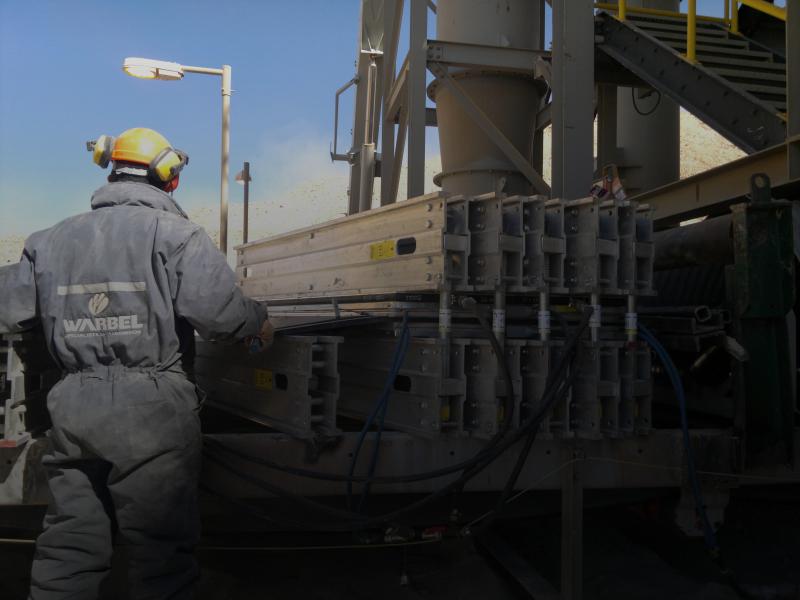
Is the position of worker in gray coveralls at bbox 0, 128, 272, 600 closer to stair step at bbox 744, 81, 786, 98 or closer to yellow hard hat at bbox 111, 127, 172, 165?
yellow hard hat at bbox 111, 127, 172, 165

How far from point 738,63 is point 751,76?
374mm

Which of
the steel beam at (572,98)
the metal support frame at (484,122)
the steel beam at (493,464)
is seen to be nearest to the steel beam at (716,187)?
the steel beam at (572,98)

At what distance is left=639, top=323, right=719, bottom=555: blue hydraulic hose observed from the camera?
136 inches

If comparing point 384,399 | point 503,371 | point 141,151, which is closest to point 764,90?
point 503,371

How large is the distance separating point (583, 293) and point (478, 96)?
4337 millimetres

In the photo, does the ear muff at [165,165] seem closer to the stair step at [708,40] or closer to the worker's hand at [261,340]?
the worker's hand at [261,340]

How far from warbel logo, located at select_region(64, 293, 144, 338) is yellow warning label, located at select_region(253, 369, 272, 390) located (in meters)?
0.86

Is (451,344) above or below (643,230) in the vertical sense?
below

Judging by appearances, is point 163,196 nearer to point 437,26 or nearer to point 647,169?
point 437,26

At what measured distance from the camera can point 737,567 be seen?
4.26 metres

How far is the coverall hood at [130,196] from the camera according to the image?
299 centimetres

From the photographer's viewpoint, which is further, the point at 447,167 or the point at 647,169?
the point at 647,169

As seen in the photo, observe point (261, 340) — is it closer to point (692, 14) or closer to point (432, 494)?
point (432, 494)

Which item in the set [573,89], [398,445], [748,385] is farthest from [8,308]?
[573,89]
